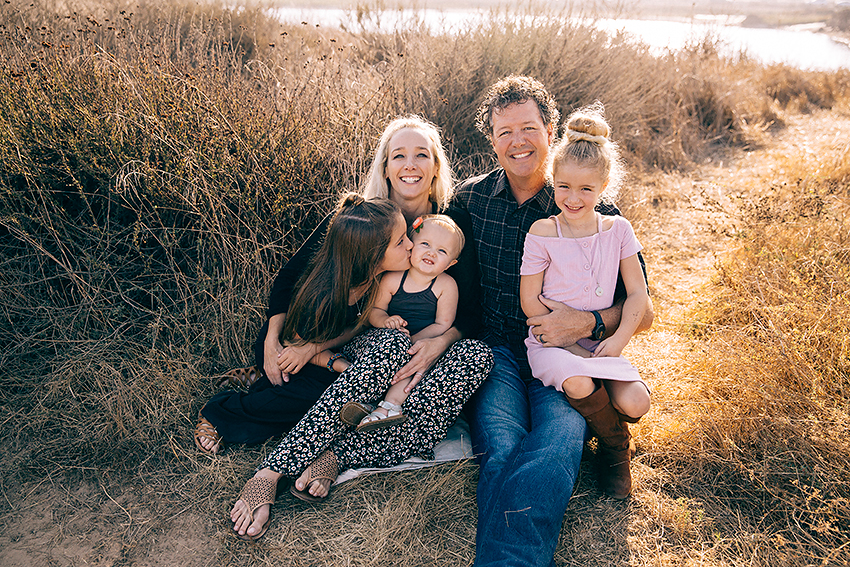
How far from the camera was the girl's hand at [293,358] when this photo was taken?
2387 mm

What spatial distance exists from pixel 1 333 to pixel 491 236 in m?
2.53

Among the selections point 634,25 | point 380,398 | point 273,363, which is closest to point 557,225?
point 380,398

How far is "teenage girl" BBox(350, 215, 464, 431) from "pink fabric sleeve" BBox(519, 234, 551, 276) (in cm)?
33

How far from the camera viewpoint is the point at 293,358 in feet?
7.83

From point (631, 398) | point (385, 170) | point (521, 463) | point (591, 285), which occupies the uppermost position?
point (385, 170)

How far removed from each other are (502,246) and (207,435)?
5.31ft

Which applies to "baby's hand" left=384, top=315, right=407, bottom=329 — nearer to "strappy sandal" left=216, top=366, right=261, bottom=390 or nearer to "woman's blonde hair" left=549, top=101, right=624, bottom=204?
"strappy sandal" left=216, top=366, right=261, bottom=390

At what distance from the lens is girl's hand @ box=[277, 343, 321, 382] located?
2.39 meters

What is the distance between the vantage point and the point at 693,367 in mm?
2791

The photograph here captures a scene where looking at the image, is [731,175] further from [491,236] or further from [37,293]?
[37,293]

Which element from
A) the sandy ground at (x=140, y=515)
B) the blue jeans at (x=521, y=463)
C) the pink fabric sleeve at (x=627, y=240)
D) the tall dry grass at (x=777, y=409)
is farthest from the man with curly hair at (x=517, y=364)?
the tall dry grass at (x=777, y=409)

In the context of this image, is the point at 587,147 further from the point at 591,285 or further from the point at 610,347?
the point at 610,347

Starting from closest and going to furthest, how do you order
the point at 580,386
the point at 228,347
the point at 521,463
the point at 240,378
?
the point at 521,463 < the point at 580,386 < the point at 240,378 < the point at 228,347

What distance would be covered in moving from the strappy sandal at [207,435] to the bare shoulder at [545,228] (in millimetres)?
1690
